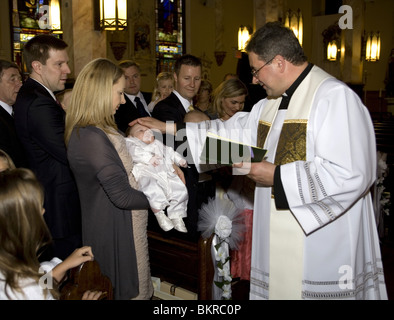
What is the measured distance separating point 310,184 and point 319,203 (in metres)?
0.11

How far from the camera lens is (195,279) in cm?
285

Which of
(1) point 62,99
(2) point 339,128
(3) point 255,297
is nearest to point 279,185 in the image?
(2) point 339,128

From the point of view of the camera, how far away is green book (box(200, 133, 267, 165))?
2.19 m

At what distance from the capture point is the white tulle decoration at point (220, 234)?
2.72 m

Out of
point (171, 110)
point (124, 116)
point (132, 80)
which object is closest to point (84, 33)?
point (132, 80)

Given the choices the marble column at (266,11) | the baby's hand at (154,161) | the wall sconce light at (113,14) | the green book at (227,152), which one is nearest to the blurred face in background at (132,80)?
the wall sconce light at (113,14)

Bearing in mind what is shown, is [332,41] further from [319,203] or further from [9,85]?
[319,203]

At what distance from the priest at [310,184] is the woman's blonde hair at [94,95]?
0.81 metres

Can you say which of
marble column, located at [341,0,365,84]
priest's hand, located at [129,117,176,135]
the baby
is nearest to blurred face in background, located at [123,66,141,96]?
priest's hand, located at [129,117,176,135]

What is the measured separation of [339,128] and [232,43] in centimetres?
1376

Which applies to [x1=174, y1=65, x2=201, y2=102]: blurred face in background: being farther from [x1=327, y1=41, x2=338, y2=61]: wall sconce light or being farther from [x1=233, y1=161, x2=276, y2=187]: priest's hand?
[x1=327, y1=41, x2=338, y2=61]: wall sconce light

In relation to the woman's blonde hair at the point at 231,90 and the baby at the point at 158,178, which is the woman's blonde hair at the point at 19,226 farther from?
the woman's blonde hair at the point at 231,90

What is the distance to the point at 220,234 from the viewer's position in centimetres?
270
